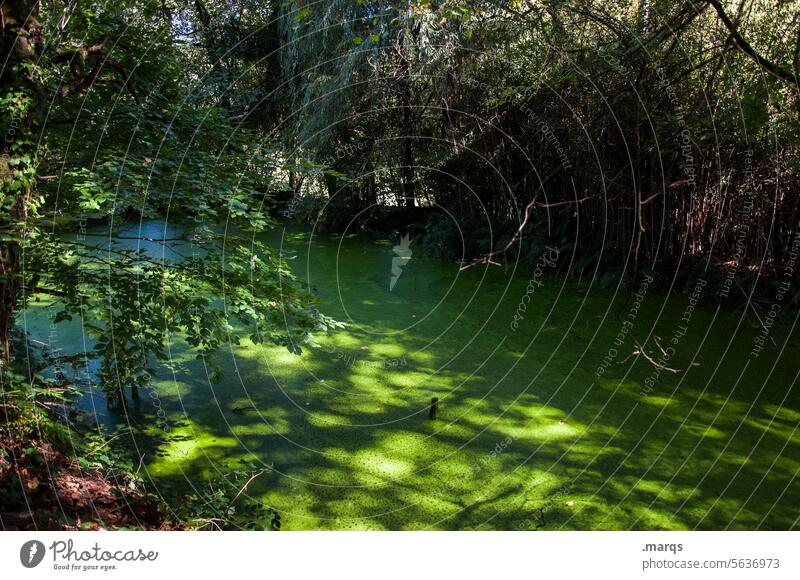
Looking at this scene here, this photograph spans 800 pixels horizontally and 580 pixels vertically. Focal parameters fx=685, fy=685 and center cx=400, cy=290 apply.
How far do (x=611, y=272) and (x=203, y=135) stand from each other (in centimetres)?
421

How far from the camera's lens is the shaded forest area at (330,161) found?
290 centimetres

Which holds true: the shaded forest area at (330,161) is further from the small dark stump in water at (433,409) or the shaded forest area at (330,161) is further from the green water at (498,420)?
the small dark stump in water at (433,409)

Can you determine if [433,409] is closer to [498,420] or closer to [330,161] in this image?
[498,420]

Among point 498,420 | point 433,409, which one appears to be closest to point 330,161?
point 433,409

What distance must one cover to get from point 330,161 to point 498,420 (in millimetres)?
4460

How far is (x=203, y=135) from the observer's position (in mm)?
3422

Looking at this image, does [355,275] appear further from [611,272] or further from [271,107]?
[271,107]

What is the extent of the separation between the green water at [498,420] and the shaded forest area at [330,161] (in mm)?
337

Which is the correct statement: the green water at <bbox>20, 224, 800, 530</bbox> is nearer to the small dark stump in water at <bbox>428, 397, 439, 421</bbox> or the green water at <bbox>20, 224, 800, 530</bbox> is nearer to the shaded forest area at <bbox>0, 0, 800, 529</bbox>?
the small dark stump in water at <bbox>428, 397, 439, 421</bbox>

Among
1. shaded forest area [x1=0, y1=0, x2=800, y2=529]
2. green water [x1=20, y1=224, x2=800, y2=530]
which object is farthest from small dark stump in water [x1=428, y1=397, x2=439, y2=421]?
shaded forest area [x1=0, y1=0, x2=800, y2=529]

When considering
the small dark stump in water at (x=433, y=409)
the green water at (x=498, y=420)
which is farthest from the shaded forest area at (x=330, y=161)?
the small dark stump in water at (x=433, y=409)

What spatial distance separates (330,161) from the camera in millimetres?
7738

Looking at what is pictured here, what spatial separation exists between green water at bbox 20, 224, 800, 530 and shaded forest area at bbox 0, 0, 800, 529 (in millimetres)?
337

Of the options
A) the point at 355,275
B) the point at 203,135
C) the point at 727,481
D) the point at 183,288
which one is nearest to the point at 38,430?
the point at 183,288
